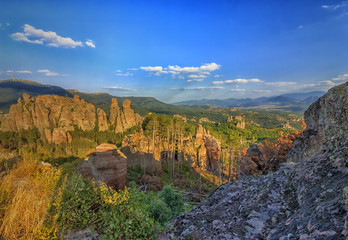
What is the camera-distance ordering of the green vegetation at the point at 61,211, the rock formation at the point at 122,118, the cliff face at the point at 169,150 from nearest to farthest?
1. the green vegetation at the point at 61,211
2. the cliff face at the point at 169,150
3. the rock formation at the point at 122,118

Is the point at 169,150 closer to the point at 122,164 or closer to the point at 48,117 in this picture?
the point at 122,164

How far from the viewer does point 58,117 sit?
99000mm

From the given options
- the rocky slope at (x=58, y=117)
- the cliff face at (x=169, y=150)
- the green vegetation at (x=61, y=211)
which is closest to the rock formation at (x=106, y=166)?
the cliff face at (x=169, y=150)

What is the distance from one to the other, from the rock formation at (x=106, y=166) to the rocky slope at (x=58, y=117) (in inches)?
3373

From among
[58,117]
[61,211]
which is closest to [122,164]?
[61,211]

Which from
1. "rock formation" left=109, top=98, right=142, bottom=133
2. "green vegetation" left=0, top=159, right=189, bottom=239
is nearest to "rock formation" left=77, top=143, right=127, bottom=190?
"green vegetation" left=0, top=159, right=189, bottom=239

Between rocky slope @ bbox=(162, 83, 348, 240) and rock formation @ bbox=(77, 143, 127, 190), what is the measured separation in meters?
16.2

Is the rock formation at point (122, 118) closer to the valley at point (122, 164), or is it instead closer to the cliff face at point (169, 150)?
the valley at point (122, 164)

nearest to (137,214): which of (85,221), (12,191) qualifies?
(85,221)

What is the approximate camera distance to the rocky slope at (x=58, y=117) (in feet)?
298

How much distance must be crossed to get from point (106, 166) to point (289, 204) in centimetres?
1859

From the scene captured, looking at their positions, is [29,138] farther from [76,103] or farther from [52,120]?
[76,103]

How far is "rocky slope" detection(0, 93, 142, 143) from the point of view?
90688 mm

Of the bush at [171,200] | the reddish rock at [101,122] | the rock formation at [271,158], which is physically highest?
the rock formation at [271,158]
